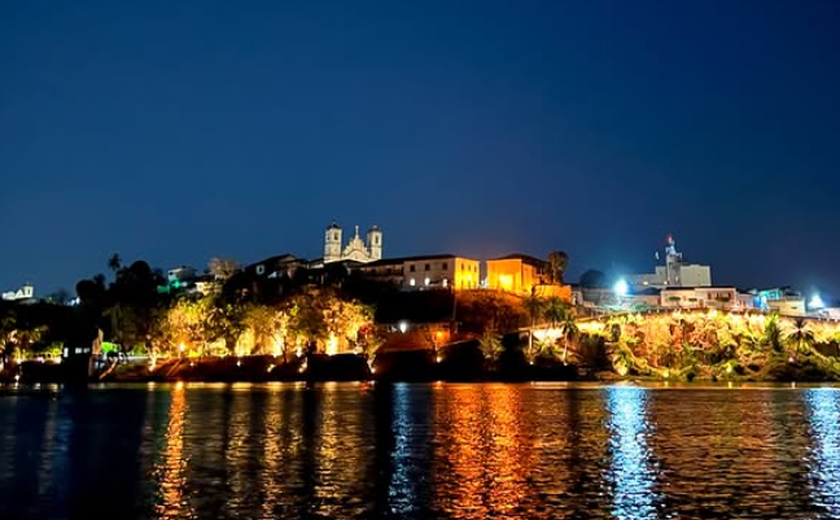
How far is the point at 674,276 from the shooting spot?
7111 inches

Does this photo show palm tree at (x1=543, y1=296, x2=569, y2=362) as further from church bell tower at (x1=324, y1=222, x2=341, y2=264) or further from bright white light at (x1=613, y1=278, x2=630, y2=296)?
church bell tower at (x1=324, y1=222, x2=341, y2=264)

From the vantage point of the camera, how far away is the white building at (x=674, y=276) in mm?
171625

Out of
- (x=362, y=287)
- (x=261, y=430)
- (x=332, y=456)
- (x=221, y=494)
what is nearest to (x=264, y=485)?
(x=221, y=494)

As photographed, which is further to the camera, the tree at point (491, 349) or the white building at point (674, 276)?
the white building at point (674, 276)

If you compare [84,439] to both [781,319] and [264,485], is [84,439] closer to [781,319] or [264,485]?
[264,485]

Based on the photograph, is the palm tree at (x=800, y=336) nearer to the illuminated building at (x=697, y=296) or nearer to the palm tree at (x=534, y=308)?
the palm tree at (x=534, y=308)

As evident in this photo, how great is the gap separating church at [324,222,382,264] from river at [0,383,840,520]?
13356cm

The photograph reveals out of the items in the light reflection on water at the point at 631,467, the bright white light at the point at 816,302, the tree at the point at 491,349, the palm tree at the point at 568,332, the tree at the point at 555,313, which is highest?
the bright white light at the point at 816,302

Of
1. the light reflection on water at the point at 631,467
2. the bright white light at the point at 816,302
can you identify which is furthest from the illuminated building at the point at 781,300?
the light reflection on water at the point at 631,467

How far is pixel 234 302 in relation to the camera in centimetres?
12038

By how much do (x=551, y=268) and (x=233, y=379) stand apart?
6191 centimetres

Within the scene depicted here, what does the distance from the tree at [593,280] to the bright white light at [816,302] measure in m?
43.5

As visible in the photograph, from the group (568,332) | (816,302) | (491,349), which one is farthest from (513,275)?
(816,302)

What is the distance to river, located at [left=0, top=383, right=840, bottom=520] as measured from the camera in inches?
794
